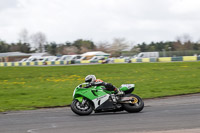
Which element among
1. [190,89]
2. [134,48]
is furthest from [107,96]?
[134,48]

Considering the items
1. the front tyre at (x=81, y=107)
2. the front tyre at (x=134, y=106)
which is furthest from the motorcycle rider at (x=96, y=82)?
the front tyre at (x=81, y=107)

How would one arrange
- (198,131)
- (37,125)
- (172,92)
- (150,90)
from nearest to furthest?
1. (198,131)
2. (37,125)
3. (172,92)
4. (150,90)

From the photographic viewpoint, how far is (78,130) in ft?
27.0

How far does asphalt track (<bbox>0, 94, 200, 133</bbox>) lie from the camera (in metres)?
8.11

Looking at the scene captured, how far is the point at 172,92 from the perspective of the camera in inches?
644

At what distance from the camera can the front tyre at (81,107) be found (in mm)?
10695

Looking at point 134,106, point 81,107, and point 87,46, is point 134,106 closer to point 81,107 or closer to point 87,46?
point 81,107

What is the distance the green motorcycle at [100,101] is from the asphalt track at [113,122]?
0.25m

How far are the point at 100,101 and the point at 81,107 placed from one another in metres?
0.59

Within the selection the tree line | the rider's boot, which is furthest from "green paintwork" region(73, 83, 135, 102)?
the tree line

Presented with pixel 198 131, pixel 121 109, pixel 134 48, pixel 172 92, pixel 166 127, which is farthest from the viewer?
pixel 134 48

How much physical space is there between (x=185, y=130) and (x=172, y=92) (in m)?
8.80

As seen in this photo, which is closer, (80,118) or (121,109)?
(80,118)

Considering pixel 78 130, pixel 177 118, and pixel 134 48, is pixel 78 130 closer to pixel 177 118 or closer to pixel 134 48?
pixel 177 118
